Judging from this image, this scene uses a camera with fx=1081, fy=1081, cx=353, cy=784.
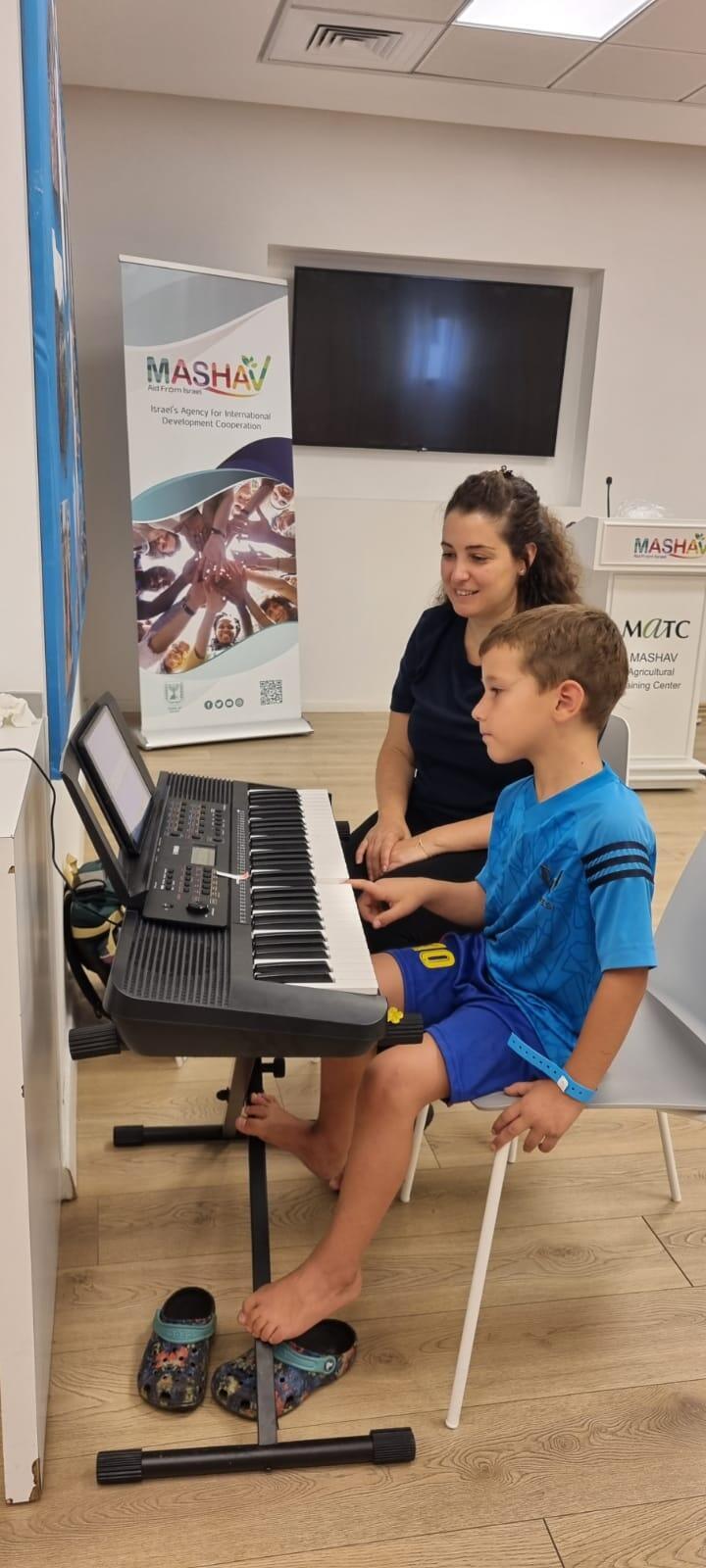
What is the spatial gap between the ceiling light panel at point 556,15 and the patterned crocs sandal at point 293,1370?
3.71 meters

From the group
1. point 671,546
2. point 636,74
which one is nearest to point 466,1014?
point 671,546

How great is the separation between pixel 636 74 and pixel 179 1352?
4.27 meters

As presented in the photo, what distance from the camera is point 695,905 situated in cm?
158

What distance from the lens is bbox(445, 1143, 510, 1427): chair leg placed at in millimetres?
1341

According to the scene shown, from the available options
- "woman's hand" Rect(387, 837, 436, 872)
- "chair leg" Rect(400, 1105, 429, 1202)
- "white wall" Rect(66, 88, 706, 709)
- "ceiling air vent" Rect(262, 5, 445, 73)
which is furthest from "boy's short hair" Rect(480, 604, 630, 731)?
"white wall" Rect(66, 88, 706, 709)

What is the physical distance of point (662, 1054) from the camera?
1.49 m

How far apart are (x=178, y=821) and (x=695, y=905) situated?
76 centimetres

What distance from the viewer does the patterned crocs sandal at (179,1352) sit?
1.39 metres

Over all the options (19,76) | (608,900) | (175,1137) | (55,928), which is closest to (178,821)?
(55,928)

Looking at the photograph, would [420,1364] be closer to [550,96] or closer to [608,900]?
[608,900]

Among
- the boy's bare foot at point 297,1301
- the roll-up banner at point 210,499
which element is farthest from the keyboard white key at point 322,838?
the roll-up banner at point 210,499

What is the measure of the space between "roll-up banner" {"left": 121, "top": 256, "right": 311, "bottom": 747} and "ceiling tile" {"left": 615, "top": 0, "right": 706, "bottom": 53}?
5.27 feet

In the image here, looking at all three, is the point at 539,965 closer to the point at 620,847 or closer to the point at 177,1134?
the point at 620,847

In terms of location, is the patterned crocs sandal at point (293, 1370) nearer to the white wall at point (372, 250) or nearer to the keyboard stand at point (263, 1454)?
the keyboard stand at point (263, 1454)
